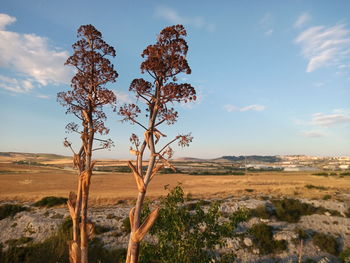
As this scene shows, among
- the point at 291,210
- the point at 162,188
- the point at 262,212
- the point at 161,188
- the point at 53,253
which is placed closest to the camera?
the point at 53,253

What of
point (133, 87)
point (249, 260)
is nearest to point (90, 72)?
point (133, 87)

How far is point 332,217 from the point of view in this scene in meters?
33.6

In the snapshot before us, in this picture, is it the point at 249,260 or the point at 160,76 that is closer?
the point at 160,76

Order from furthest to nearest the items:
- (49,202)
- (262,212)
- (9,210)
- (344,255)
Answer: (49,202) → (9,210) → (262,212) → (344,255)

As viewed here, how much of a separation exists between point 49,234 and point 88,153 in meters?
22.5

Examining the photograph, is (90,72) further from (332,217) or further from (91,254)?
(332,217)

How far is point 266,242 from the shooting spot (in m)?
26.5

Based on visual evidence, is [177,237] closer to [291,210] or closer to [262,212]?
[262,212]

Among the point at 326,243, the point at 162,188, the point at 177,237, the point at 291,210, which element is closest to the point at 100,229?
the point at 177,237

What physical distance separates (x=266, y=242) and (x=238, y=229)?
3.65 m

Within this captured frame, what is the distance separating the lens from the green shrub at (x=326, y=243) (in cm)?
2635

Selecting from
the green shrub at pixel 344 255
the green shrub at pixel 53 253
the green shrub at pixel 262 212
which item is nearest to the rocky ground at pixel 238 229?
the green shrub at pixel 344 255

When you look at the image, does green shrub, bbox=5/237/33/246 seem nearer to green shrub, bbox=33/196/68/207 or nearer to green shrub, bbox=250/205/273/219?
green shrub, bbox=33/196/68/207

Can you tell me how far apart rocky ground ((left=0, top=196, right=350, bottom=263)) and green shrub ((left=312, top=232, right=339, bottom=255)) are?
52cm
